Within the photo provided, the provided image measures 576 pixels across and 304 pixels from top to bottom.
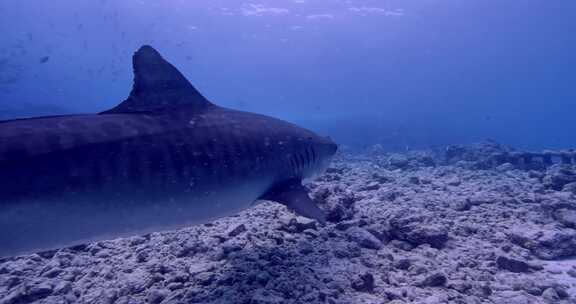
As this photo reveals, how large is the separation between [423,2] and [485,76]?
8320cm

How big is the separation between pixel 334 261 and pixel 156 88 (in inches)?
122

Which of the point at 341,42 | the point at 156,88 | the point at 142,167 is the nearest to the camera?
the point at 142,167

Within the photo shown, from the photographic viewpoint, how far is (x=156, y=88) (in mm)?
4594

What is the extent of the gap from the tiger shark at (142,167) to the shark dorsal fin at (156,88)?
0.01 m

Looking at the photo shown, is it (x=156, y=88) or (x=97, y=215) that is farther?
(x=156, y=88)

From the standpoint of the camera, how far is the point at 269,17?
6412cm

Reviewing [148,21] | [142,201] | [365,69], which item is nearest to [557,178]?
[142,201]

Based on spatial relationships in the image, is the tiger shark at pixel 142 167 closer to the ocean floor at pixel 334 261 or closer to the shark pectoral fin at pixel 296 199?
the shark pectoral fin at pixel 296 199

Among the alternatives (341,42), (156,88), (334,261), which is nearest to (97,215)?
(156,88)

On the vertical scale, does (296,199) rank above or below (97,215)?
below

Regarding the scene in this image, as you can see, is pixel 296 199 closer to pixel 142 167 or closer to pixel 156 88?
pixel 142 167

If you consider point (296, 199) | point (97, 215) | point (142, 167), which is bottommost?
point (296, 199)

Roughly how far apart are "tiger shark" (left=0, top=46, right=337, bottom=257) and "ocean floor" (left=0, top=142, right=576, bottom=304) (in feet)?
2.46

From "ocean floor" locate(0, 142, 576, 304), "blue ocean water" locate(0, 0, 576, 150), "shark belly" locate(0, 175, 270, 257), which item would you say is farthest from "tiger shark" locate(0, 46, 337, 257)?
"blue ocean water" locate(0, 0, 576, 150)
